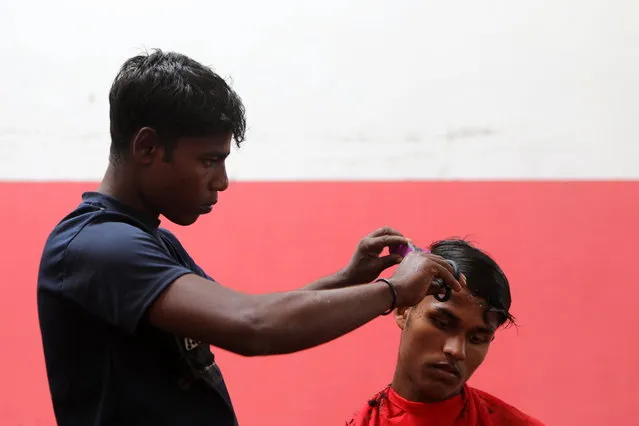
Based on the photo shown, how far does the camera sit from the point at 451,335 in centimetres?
153

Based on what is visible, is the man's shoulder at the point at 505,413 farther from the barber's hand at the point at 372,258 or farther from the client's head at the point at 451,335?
the barber's hand at the point at 372,258

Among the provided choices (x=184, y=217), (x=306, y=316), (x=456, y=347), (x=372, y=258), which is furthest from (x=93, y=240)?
(x=456, y=347)

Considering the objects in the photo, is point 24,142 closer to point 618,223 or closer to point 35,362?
point 35,362

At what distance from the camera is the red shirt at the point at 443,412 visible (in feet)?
5.06

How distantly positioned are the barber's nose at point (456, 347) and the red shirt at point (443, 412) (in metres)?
0.11

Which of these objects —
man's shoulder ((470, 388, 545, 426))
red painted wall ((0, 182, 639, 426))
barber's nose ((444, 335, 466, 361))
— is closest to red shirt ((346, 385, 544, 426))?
man's shoulder ((470, 388, 545, 426))

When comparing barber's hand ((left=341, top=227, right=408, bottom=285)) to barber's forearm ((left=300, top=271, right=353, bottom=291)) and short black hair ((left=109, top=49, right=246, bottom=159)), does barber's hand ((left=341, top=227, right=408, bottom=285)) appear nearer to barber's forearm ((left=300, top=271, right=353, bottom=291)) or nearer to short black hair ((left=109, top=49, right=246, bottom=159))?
barber's forearm ((left=300, top=271, right=353, bottom=291))

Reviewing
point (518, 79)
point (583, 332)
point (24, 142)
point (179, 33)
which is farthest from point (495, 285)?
point (24, 142)

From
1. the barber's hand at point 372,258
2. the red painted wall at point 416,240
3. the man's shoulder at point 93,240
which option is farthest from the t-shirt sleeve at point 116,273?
the red painted wall at point 416,240

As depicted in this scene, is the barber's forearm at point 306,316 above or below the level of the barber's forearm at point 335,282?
below

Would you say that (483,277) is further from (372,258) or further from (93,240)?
(93,240)

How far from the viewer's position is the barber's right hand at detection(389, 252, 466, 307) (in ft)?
Answer: 3.49

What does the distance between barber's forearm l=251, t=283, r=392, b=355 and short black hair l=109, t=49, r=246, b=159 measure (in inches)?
11.6

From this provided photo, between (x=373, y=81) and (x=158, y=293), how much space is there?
1.32 metres
